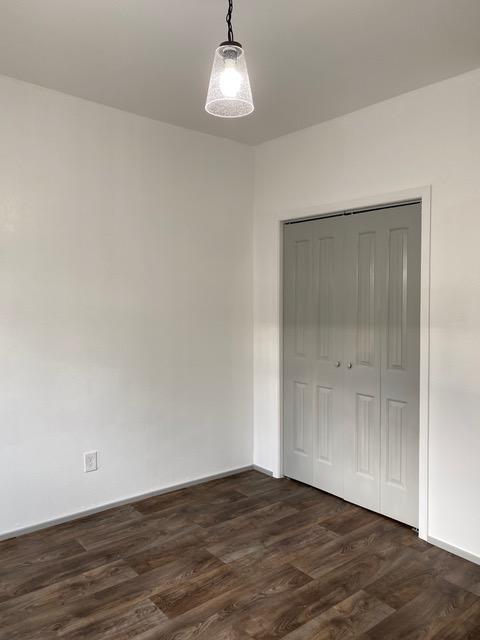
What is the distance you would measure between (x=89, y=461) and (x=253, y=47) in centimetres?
255

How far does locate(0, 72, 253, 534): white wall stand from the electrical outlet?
1.4 inches

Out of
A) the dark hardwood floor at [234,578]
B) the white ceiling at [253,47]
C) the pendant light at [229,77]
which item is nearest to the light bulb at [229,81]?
the pendant light at [229,77]

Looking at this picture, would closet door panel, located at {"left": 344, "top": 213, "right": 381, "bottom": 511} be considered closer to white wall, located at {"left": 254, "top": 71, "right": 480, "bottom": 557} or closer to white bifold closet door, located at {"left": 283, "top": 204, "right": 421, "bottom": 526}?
white bifold closet door, located at {"left": 283, "top": 204, "right": 421, "bottom": 526}

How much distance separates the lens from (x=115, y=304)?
3.25 meters

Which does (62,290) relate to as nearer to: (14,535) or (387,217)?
(14,535)

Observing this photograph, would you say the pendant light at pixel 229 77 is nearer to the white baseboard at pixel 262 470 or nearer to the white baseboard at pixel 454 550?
the white baseboard at pixel 454 550

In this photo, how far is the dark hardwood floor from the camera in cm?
212

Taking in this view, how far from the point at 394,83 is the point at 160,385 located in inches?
93.8

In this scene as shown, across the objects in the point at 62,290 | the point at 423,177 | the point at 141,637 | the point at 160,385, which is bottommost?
the point at 141,637

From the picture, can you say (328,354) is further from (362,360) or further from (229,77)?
(229,77)

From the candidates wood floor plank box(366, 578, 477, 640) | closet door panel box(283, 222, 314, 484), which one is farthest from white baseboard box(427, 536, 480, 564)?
closet door panel box(283, 222, 314, 484)

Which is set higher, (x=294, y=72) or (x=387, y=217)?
(x=294, y=72)

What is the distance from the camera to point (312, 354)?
3604 millimetres

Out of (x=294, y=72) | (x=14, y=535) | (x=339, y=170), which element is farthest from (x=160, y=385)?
(x=294, y=72)
